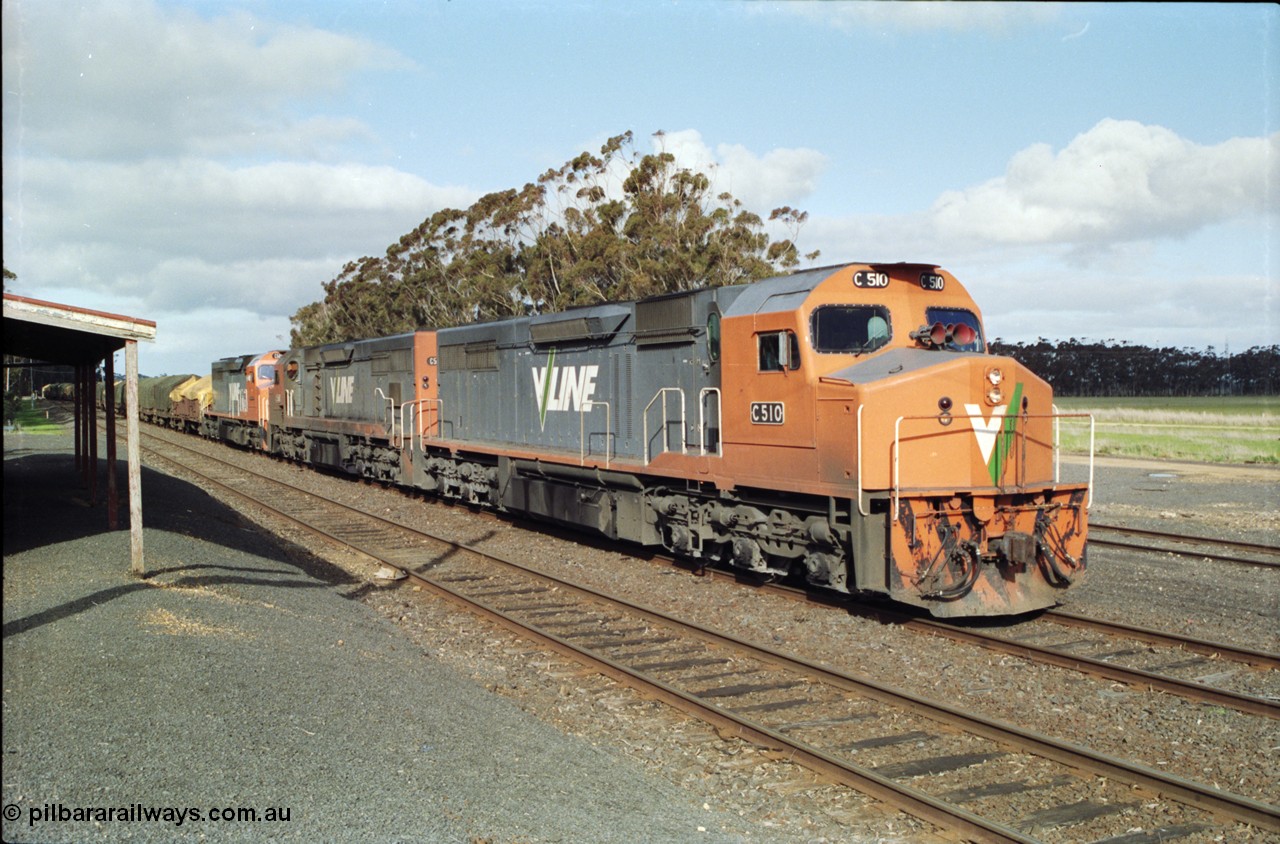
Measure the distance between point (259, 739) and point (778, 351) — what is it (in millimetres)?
6109

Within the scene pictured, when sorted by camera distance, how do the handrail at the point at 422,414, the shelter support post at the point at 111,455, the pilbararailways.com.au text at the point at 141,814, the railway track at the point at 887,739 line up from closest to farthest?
the pilbararailways.com.au text at the point at 141,814 < the railway track at the point at 887,739 < the shelter support post at the point at 111,455 < the handrail at the point at 422,414

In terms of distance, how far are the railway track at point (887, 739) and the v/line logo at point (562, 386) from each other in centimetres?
384

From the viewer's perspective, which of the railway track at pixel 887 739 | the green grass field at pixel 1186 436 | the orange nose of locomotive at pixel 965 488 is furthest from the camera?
the green grass field at pixel 1186 436

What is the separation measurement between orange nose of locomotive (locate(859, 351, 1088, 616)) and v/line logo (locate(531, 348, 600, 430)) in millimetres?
5793

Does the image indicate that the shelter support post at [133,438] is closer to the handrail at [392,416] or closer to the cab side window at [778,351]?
the cab side window at [778,351]

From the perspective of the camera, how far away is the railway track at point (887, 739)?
5.20m

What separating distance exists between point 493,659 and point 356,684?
1845 mm

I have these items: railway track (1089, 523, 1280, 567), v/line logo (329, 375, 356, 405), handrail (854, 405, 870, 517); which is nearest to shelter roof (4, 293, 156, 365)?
handrail (854, 405, 870, 517)

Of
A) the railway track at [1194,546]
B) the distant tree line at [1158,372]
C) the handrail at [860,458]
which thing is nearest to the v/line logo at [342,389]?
the railway track at [1194,546]

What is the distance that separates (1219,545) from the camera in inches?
555

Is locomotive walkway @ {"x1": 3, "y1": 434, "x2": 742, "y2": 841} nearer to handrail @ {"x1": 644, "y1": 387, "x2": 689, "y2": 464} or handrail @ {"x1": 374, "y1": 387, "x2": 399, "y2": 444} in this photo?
handrail @ {"x1": 644, "y1": 387, "x2": 689, "y2": 464}

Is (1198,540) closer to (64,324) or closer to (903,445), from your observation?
(903,445)

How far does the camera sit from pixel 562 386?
14.8 metres

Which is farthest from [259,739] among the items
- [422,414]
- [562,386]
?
[422,414]
